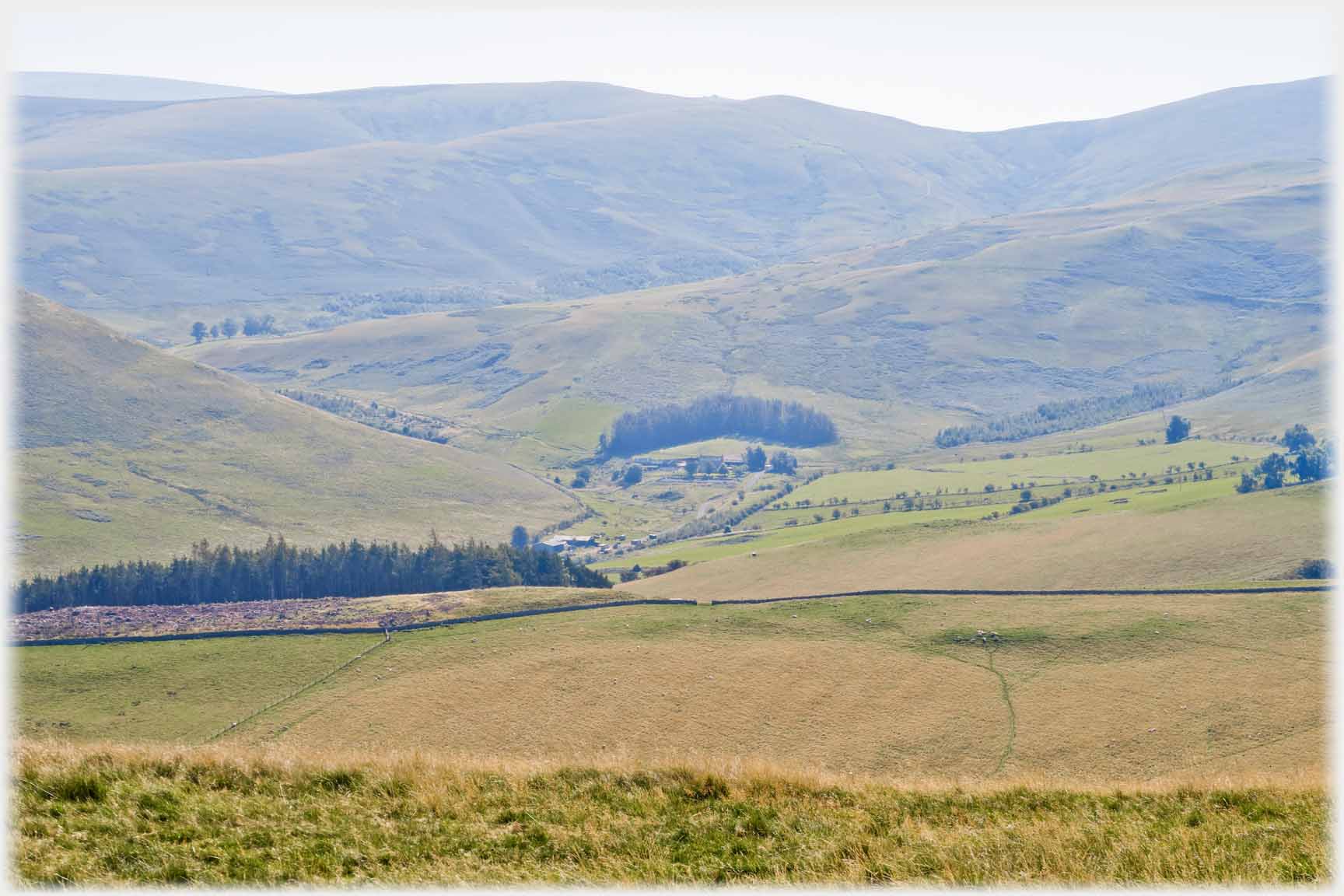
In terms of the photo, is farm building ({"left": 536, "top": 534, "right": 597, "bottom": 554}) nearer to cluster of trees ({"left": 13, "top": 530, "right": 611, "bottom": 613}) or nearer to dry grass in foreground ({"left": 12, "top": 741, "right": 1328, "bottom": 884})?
cluster of trees ({"left": 13, "top": 530, "right": 611, "bottom": 613})

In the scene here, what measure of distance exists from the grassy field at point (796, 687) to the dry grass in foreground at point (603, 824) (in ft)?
58.1

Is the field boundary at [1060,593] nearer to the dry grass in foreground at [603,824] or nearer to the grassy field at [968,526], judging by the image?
the grassy field at [968,526]

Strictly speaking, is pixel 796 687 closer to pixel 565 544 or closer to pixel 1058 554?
pixel 1058 554

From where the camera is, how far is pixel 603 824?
1950cm

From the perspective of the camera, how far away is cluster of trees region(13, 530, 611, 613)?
106 meters

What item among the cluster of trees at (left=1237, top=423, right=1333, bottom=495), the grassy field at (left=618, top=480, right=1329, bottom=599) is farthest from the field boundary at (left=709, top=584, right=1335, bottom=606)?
the cluster of trees at (left=1237, top=423, right=1333, bottom=495)

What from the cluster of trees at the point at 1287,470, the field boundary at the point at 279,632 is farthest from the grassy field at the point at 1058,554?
the field boundary at the point at 279,632

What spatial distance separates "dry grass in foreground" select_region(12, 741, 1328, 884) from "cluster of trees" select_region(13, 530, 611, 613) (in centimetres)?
8541

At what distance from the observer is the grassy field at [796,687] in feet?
145

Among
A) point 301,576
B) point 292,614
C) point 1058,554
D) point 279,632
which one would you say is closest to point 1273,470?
point 1058,554

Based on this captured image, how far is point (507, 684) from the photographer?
5056 centimetres

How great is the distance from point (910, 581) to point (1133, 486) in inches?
3395

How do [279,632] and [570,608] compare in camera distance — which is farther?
[570,608]

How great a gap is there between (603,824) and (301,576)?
101 m
